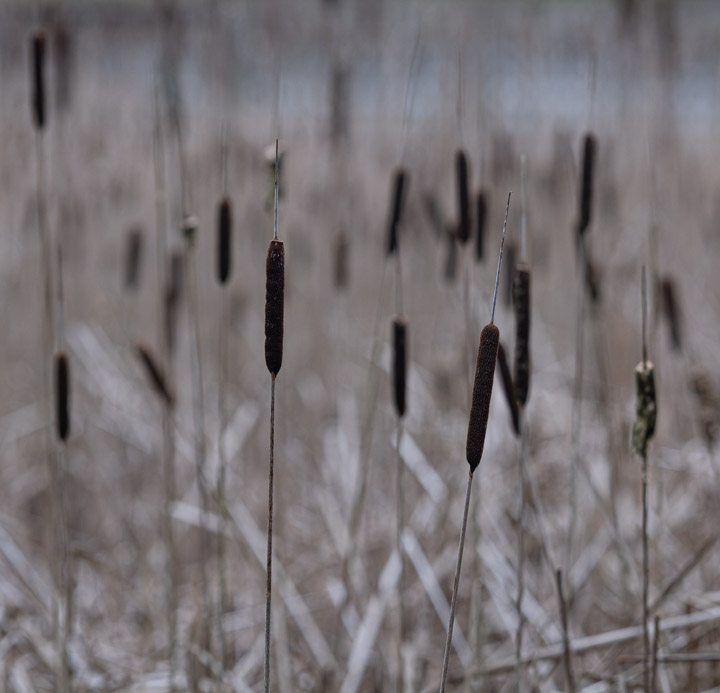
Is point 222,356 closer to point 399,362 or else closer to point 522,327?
point 399,362

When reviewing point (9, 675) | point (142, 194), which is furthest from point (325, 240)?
point (9, 675)

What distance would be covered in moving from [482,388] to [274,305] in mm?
126

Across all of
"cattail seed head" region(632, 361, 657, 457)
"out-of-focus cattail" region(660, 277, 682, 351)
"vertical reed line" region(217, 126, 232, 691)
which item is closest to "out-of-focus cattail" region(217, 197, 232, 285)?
"vertical reed line" region(217, 126, 232, 691)

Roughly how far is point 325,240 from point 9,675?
2.12 meters

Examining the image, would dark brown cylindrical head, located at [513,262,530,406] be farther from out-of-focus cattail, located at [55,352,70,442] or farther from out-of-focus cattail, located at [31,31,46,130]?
out-of-focus cattail, located at [31,31,46,130]

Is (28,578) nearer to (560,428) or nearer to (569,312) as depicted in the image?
(560,428)

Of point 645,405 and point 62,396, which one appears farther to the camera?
point 62,396

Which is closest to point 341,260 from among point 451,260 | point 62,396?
point 451,260

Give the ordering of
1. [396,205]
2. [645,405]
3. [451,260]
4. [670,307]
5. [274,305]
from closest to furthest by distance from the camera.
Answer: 1. [274,305]
2. [645,405]
3. [396,205]
4. [670,307]
5. [451,260]

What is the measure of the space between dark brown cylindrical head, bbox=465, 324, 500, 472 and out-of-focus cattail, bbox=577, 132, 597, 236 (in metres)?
0.37

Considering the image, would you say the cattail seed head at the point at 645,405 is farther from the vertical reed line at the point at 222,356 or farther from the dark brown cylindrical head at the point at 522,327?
the vertical reed line at the point at 222,356

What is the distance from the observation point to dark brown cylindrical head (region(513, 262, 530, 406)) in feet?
1.97

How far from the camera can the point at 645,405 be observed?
582 millimetres

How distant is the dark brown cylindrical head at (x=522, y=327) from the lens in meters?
0.60
